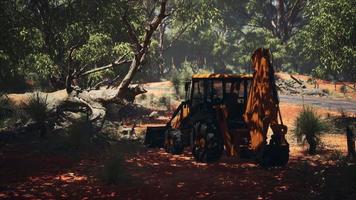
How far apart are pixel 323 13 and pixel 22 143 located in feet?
55.7

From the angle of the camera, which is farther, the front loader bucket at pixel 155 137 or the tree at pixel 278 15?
the tree at pixel 278 15

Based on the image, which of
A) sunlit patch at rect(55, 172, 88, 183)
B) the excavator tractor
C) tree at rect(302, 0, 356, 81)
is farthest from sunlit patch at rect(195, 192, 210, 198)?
tree at rect(302, 0, 356, 81)

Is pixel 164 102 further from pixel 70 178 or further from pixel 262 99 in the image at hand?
pixel 70 178

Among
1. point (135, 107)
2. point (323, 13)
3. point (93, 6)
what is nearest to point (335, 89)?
point (323, 13)

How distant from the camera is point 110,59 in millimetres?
22188

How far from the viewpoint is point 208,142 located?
1136cm

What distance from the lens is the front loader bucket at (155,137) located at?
14.5m

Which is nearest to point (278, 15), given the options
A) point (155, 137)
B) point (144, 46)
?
point (144, 46)

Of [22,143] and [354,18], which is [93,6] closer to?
[22,143]

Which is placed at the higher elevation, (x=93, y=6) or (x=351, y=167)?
(x=93, y=6)

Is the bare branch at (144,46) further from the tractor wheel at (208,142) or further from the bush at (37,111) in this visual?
the tractor wheel at (208,142)

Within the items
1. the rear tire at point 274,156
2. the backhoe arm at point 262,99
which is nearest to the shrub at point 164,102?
the rear tire at point 274,156

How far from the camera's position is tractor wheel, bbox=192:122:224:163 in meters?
11.4

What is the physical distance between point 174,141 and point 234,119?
248cm
